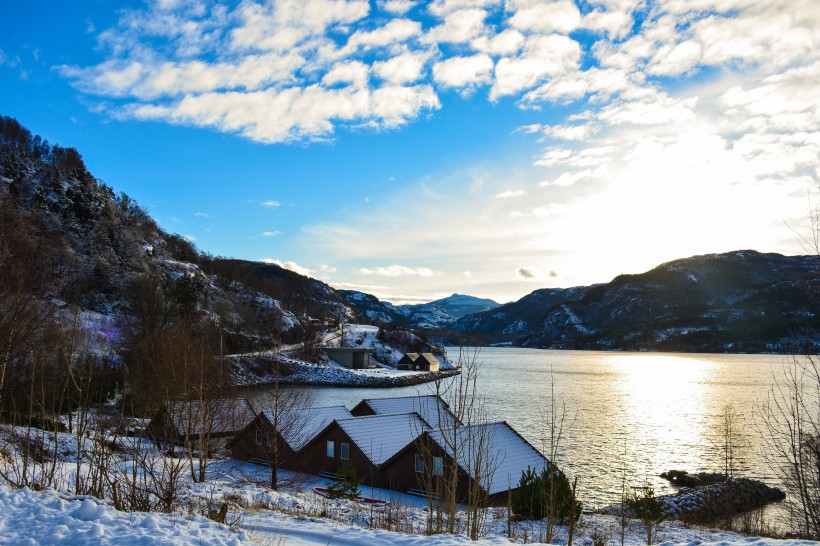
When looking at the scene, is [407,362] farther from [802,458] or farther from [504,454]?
[802,458]

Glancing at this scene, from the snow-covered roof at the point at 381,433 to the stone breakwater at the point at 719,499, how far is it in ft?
43.7

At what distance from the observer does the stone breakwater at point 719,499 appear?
83.9 ft

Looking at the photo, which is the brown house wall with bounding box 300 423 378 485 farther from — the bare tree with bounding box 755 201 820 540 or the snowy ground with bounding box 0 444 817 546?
the bare tree with bounding box 755 201 820 540

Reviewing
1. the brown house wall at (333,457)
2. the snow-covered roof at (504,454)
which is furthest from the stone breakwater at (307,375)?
the snow-covered roof at (504,454)

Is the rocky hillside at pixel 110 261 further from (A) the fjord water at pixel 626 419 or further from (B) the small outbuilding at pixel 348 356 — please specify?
(A) the fjord water at pixel 626 419

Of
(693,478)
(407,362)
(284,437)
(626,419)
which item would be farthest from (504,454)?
(407,362)

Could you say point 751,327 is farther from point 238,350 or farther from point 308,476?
point 308,476

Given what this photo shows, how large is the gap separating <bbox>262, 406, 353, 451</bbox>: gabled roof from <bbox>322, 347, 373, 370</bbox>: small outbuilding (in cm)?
7788

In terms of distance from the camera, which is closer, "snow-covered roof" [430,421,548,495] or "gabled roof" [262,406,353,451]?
"snow-covered roof" [430,421,548,495]

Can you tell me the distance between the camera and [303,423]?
2977cm

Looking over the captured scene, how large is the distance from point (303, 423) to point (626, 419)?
35915 mm

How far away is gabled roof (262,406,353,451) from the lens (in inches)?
1092

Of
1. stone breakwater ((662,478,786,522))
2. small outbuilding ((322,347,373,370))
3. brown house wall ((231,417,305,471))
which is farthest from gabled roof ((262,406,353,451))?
small outbuilding ((322,347,373,370))

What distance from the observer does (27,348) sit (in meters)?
21.7
